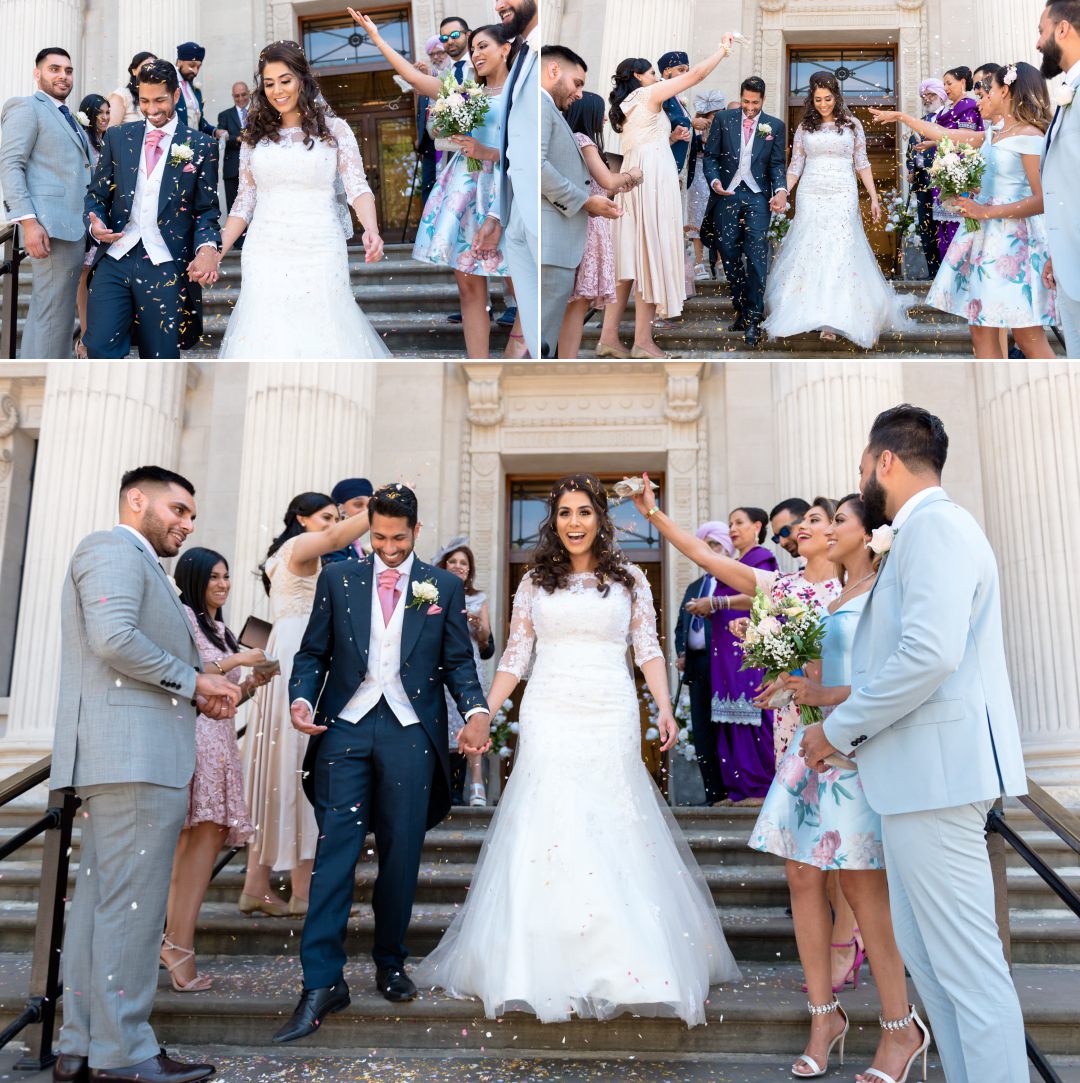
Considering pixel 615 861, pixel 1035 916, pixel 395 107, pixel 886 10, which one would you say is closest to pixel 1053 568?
pixel 1035 916

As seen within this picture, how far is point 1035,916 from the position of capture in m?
5.89

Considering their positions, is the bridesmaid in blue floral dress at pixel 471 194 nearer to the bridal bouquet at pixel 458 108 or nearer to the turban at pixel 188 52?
the bridal bouquet at pixel 458 108

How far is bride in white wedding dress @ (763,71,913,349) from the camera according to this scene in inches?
344

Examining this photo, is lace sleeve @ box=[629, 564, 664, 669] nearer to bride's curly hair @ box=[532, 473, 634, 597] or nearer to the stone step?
bride's curly hair @ box=[532, 473, 634, 597]

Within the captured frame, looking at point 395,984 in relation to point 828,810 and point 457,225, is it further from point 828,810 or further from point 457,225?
point 457,225

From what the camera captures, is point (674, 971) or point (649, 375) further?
point (649, 375)

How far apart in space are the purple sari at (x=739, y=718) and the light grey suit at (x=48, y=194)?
13.5ft

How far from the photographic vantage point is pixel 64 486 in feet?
29.5

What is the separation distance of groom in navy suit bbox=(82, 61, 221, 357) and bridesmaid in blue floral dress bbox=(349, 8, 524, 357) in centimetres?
115

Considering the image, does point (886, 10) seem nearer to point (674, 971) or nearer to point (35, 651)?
point (35, 651)

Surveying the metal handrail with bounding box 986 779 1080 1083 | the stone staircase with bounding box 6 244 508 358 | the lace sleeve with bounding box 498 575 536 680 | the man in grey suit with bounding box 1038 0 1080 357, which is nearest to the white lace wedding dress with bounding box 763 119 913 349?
the stone staircase with bounding box 6 244 508 358

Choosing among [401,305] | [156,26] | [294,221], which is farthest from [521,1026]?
[156,26]

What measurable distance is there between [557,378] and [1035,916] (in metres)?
6.26

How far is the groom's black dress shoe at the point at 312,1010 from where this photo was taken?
4418 mm
